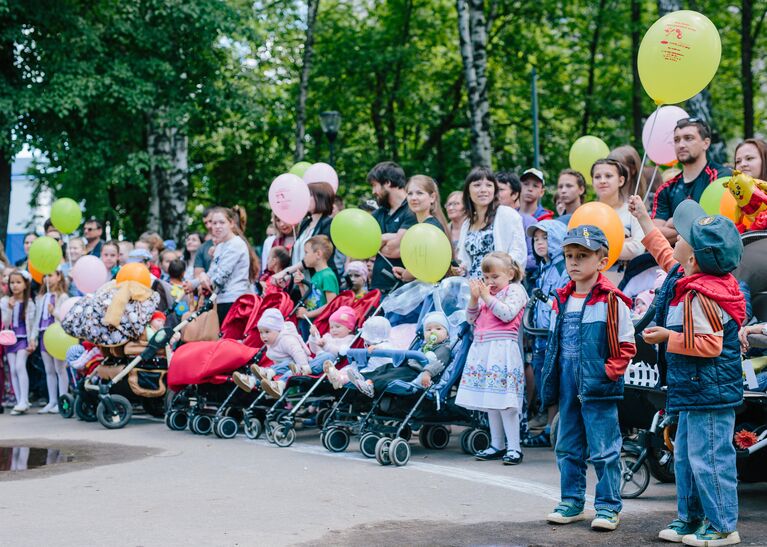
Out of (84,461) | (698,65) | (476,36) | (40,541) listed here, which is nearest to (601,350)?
(698,65)

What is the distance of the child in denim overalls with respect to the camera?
5.92 m

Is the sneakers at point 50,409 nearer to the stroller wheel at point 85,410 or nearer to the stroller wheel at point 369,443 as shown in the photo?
the stroller wheel at point 85,410

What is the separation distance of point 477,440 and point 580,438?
8.87 ft

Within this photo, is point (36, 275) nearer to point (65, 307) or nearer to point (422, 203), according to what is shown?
point (65, 307)

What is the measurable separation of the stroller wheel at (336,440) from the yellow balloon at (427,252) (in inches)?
58.5

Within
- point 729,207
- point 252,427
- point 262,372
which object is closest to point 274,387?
point 262,372

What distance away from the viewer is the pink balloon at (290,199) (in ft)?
36.1

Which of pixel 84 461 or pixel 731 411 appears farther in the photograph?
pixel 84 461

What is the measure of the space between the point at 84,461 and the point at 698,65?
18.4ft

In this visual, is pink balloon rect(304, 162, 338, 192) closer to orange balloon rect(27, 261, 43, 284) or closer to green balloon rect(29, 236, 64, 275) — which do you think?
green balloon rect(29, 236, 64, 275)

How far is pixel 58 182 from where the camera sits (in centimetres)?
2502

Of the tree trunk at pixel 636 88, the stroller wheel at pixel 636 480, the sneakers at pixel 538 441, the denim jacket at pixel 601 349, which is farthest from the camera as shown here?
the tree trunk at pixel 636 88

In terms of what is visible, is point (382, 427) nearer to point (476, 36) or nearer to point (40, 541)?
point (40, 541)

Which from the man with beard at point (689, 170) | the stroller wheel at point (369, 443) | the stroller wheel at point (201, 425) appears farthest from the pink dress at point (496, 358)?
the stroller wheel at point (201, 425)
